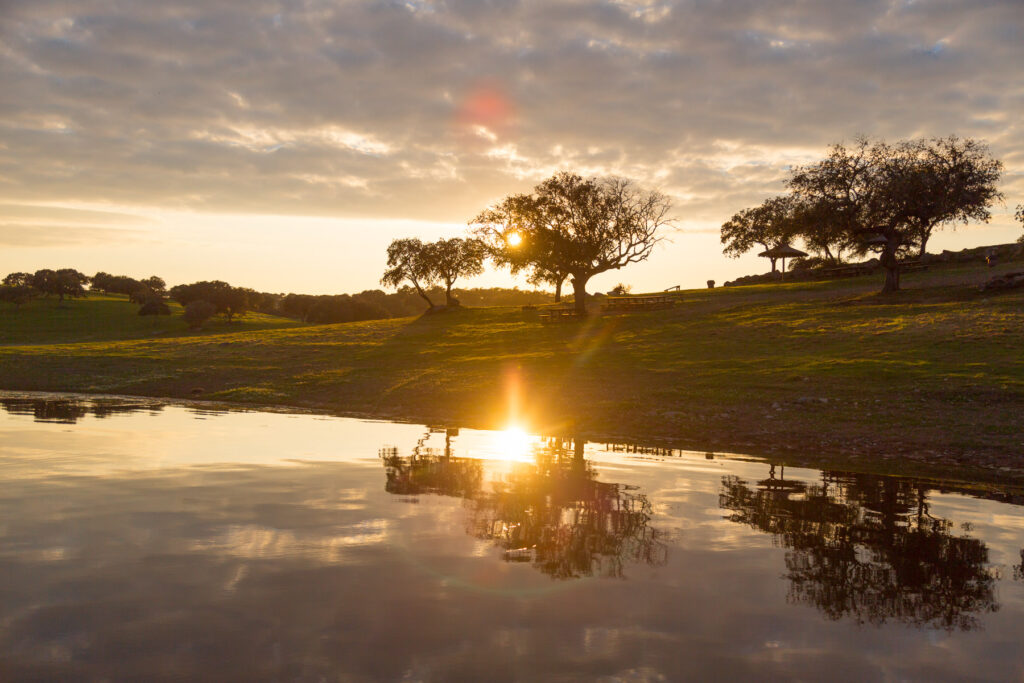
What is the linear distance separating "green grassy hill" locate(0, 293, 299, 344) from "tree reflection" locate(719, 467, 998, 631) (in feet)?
266

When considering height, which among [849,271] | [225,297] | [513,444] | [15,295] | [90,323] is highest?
[849,271]

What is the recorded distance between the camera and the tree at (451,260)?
8681cm

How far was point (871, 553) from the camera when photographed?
9336mm

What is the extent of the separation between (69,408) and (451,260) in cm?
6163

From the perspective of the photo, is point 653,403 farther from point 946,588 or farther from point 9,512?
point 9,512

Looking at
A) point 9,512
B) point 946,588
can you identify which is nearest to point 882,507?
point 946,588

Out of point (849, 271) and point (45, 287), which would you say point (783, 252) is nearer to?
point (849, 271)

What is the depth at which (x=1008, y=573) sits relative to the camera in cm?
877

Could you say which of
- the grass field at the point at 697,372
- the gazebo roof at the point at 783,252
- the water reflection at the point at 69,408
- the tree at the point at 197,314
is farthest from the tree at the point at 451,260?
the water reflection at the point at 69,408

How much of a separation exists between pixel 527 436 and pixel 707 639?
629 inches

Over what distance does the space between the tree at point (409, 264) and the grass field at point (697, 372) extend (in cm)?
→ 2146

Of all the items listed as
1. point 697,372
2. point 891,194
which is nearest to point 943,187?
point 891,194

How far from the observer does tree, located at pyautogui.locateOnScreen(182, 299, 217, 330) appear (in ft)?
288

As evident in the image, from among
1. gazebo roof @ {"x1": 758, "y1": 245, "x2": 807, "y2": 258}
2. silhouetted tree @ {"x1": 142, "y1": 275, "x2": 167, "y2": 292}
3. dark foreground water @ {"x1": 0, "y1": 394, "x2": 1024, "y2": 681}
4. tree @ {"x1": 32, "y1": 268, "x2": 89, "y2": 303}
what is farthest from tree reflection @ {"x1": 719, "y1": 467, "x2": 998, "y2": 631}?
silhouetted tree @ {"x1": 142, "y1": 275, "x2": 167, "y2": 292}
